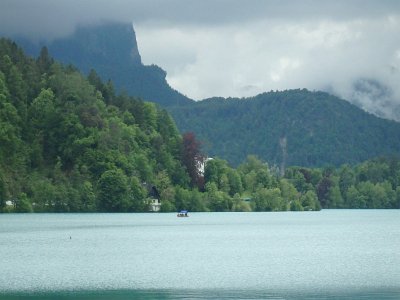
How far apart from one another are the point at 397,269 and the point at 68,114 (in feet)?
428

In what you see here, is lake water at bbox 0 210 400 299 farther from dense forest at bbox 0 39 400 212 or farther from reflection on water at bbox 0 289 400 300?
dense forest at bbox 0 39 400 212

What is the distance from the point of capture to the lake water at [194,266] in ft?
174

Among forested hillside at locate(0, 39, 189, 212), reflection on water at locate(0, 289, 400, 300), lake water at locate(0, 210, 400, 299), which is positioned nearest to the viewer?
reflection on water at locate(0, 289, 400, 300)

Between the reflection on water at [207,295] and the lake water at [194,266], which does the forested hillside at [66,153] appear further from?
the reflection on water at [207,295]

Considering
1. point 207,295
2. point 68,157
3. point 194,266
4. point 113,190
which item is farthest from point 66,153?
point 207,295

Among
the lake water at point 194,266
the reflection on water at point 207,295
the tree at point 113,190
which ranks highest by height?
the tree at point 113,190

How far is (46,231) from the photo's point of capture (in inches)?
4309

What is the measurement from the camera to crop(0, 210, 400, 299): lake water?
174 ft

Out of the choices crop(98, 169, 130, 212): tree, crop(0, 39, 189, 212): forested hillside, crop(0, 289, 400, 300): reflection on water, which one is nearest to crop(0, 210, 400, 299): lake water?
crop(0, 289, 400, 300): reflection on water

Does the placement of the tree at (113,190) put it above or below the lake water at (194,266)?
above

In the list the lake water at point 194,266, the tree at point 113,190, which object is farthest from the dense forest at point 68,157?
the lake water at point 194,266

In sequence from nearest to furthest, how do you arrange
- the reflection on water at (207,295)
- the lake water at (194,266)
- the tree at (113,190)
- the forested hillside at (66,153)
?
the reflection on water at (207,295), the lake water at (194,266), the forested hillside at (66,153), the tree at (113,190)

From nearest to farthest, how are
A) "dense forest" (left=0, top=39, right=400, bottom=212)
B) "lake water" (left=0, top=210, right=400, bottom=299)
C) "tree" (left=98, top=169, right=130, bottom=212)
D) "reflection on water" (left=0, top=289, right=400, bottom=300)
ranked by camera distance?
"reflection on water" (left=0, top=289, right=400, bottom=300)
"lake water" (left=0, top=210, right=400, bottom=299)
"dense forest" (left=0, top=39, right=400, bottom=212)
"tree" (left=98, top=169, right=130, bottom=212)

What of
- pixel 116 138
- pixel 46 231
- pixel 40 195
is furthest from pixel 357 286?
pixel 116 138
